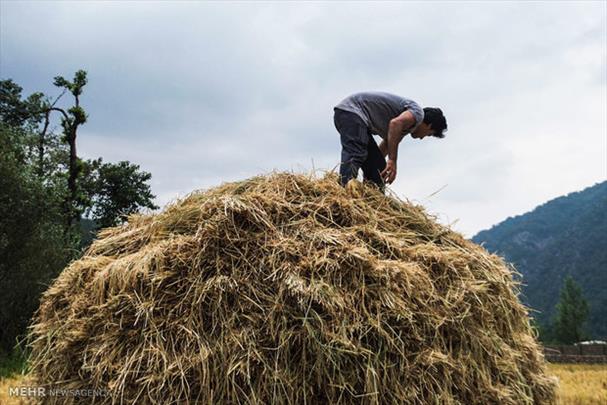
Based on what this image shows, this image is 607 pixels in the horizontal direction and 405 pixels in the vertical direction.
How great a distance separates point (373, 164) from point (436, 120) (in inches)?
30.7

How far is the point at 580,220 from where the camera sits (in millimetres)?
138875

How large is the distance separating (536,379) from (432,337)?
53.1 inches

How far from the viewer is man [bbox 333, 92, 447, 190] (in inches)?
204

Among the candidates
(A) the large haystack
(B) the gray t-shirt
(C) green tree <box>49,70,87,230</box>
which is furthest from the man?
(C) green tree <box>49,70,87,230</box>

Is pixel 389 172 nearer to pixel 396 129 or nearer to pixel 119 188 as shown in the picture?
pixel 396 129

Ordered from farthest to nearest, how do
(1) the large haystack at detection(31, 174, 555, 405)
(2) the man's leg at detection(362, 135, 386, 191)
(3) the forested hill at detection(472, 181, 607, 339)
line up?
(3) the forested hill at detection(472, 181, 607, 339) → (2) the man's leg at detection(362, 135, 386, 191) → (1) the large haystack at detection(31, 174, 555, 405)

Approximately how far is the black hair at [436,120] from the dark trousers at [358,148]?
580 mm

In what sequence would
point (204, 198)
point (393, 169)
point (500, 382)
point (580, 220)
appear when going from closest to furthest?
point (500, 382), point (204, 198), point (393, 169), point (580, 220)

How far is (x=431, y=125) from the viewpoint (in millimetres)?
5480

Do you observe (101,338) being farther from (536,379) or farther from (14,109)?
(14,109)

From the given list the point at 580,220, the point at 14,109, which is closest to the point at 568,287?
the point at 14,109

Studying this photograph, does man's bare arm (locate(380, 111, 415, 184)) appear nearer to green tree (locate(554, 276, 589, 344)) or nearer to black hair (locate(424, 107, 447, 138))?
black hair (locate(424, 107, 447, 138))

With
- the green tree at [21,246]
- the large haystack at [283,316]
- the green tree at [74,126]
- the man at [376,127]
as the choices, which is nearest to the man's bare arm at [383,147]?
the man at [376,127]

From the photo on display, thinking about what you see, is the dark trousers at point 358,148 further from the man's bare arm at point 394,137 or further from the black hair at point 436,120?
the black hair at point 436,120
